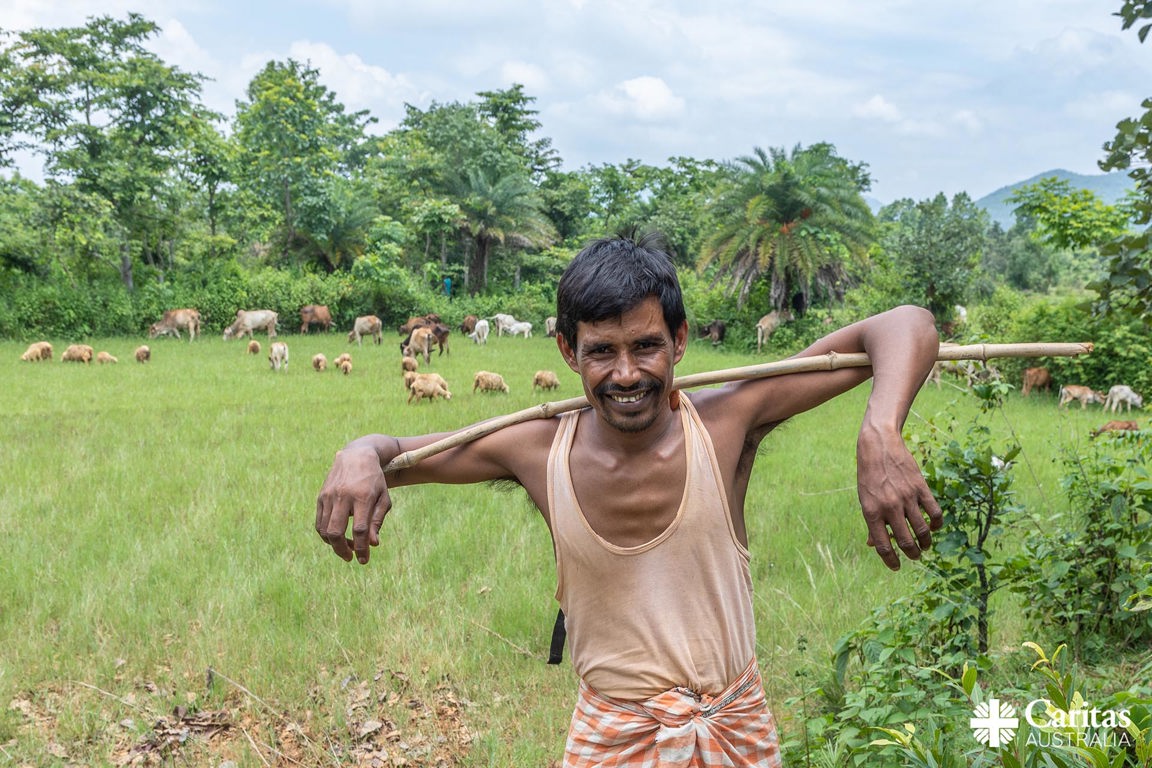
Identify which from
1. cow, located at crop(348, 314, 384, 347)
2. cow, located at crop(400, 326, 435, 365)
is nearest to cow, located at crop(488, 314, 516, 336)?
cow, located at crop(348, 314, 384, 347)

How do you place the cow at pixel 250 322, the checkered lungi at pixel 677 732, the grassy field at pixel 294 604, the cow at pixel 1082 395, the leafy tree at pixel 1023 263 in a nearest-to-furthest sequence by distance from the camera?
1. the checkered lungi at pixel 677 732
2. the grassy field at pixel 294 604
3. the cow at pixel 1082 395
4. the cow at pixel 250 322
5. the leafy tree at pixel 1023 263

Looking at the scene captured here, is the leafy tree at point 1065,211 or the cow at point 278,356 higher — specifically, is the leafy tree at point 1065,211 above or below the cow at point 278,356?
above

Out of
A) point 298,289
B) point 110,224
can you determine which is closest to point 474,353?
point 298,289

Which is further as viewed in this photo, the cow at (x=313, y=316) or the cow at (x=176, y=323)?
the cow at (x=313, y=316)

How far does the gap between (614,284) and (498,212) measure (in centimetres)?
2778

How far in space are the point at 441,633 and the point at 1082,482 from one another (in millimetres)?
2926

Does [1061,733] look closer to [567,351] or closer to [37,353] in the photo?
[567,351]

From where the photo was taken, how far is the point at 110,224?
21.5 meters

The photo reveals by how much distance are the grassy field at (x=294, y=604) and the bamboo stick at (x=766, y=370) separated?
163 centimetres

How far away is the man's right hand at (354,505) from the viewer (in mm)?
1725

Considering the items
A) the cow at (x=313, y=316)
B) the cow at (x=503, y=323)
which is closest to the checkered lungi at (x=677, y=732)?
the cow at (x=313, y=316)

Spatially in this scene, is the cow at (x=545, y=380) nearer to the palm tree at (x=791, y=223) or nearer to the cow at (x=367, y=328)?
the palm tree at (x=791, y=223)

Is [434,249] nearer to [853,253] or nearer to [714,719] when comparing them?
[853,253]

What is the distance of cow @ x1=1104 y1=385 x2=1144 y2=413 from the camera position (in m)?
10.8
